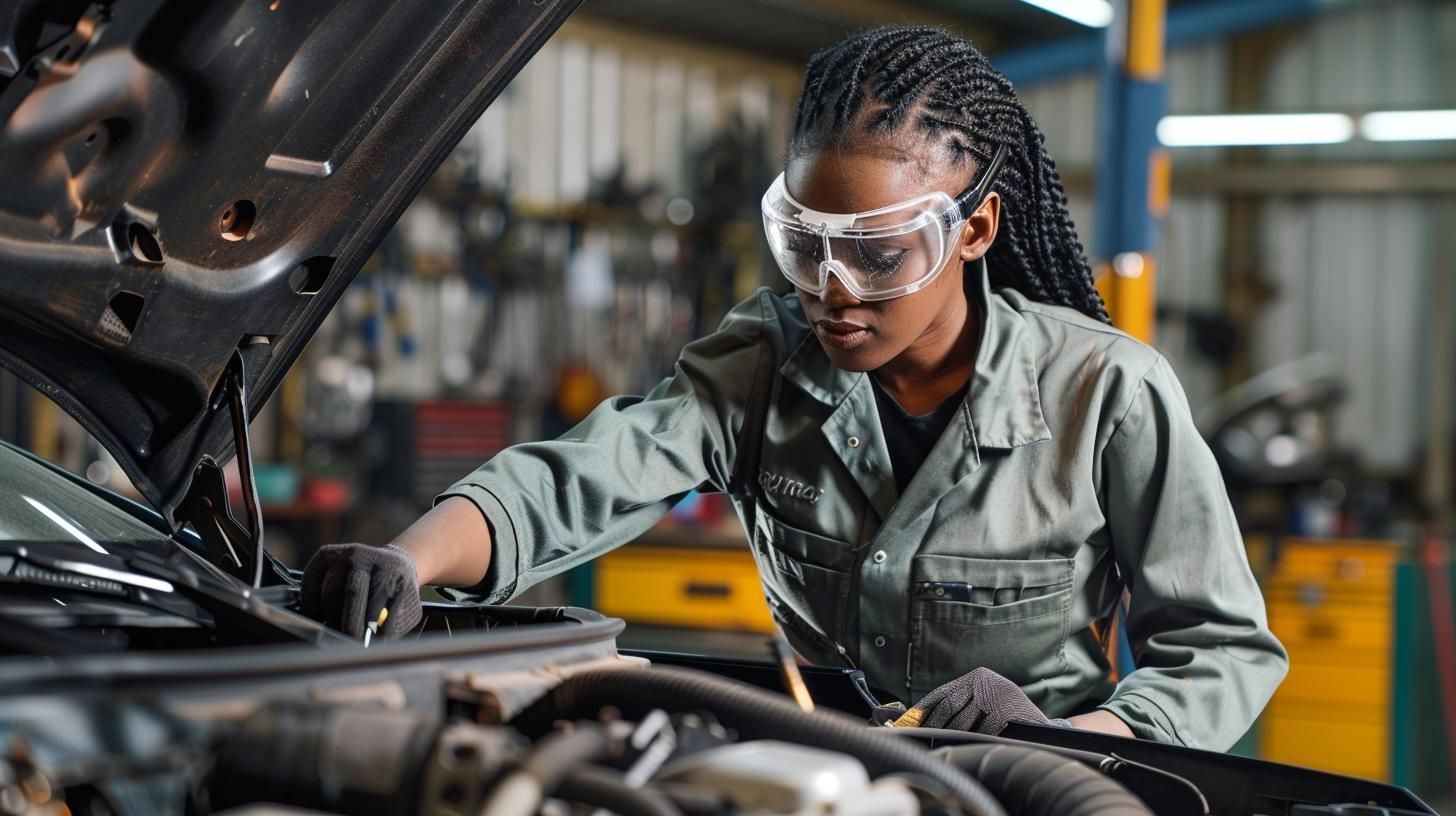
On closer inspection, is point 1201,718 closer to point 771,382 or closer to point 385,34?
point 771,382

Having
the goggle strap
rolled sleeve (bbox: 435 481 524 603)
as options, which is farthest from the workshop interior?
the goggle strap

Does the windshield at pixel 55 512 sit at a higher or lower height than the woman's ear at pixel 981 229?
lower

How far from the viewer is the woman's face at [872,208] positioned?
1.52 meters

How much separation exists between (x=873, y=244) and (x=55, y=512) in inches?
36.6

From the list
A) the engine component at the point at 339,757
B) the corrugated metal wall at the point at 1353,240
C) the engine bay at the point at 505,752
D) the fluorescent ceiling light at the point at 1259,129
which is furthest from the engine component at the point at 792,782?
the corrugated metal wall at the point at 1353,240

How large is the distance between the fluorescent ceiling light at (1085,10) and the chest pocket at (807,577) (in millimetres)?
2180

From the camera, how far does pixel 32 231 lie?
1.30 m

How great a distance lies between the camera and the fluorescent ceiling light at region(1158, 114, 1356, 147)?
731cm

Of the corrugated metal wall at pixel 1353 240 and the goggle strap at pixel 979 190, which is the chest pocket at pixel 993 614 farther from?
the corrugated metal wall at pixel 1353 240

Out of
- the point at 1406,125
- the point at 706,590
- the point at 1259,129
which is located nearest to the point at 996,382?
the point at 706,590

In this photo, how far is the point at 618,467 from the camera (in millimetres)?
1667

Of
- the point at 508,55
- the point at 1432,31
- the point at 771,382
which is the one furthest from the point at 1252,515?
the point at 508,55

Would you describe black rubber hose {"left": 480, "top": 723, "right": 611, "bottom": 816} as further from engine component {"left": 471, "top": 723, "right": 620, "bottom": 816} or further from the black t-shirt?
the black t-shirt

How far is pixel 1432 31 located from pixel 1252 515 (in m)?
3.30
